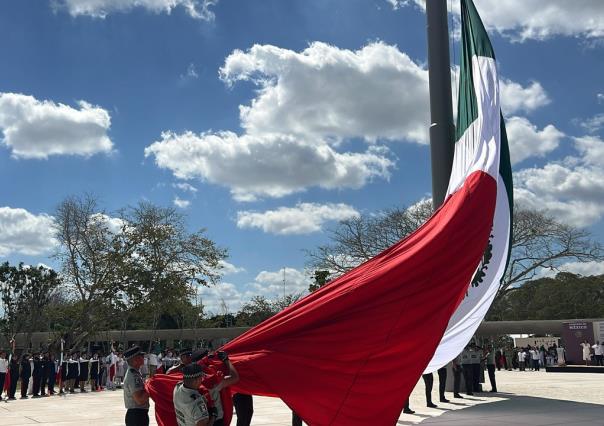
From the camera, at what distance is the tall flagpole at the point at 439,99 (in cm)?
1756

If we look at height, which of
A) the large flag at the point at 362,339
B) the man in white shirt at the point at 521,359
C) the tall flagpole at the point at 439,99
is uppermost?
the tall flagpole at the point at 439,99

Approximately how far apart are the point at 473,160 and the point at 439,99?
918 cm

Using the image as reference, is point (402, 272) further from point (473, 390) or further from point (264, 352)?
point (473, 390)

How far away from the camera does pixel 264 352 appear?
21.1 ft

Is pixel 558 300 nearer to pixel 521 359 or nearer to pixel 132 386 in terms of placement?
pixel 521 359

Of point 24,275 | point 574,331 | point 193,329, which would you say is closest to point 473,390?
point 574,331

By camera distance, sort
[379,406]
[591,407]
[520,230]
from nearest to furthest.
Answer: [379,406] → [591,407] → [520,230]

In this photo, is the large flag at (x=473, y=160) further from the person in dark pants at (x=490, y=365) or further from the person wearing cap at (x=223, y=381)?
the person in dark pants at (x=490, y=365)

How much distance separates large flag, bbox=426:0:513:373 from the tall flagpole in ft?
23.6

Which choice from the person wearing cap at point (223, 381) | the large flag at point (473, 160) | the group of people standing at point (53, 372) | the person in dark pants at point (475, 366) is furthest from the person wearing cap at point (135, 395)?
the group of people standing at point (53, 372)

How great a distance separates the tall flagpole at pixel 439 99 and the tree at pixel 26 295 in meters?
24.7

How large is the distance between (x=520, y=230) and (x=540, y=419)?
33076mm

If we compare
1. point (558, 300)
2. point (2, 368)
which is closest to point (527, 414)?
point (2, 368)

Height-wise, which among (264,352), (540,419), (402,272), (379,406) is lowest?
(540,419)
